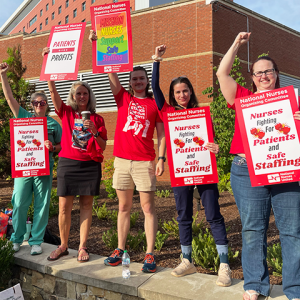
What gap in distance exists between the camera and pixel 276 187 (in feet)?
7.47

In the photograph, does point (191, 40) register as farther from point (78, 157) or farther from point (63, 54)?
point (78, 157)

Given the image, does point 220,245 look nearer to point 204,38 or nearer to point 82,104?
point 82,104

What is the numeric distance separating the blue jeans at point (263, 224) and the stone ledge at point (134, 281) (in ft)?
0.70

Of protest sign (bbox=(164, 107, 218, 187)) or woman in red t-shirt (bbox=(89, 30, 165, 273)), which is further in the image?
woman in red t-shirt (bbox=(89, 30, 165, 273))

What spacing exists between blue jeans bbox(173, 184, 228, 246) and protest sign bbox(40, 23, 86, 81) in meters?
1.68

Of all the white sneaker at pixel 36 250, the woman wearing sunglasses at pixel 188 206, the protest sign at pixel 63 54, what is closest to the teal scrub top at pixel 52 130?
the protest sign at pixel 63 54

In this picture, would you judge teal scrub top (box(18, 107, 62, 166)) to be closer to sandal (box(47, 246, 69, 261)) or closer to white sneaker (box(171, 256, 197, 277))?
sandal (box(47, 246, 69, 261))

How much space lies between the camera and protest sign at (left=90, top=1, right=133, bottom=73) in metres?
3.19

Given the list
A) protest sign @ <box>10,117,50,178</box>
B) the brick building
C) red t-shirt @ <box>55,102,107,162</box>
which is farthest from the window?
red t-shirt @ <box>55,102,107,162</box>

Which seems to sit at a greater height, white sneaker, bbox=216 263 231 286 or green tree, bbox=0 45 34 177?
green tree, bbox=0 45 34 177

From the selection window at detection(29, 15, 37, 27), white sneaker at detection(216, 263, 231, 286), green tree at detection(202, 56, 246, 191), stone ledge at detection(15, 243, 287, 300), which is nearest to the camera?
stone ledge at detection(15, 243, 287, 300)

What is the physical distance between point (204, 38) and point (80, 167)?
32.2 ft

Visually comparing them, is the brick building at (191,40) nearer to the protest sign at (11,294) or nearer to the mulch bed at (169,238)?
the mulch bed at (169,238)

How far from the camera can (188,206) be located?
2.90m
